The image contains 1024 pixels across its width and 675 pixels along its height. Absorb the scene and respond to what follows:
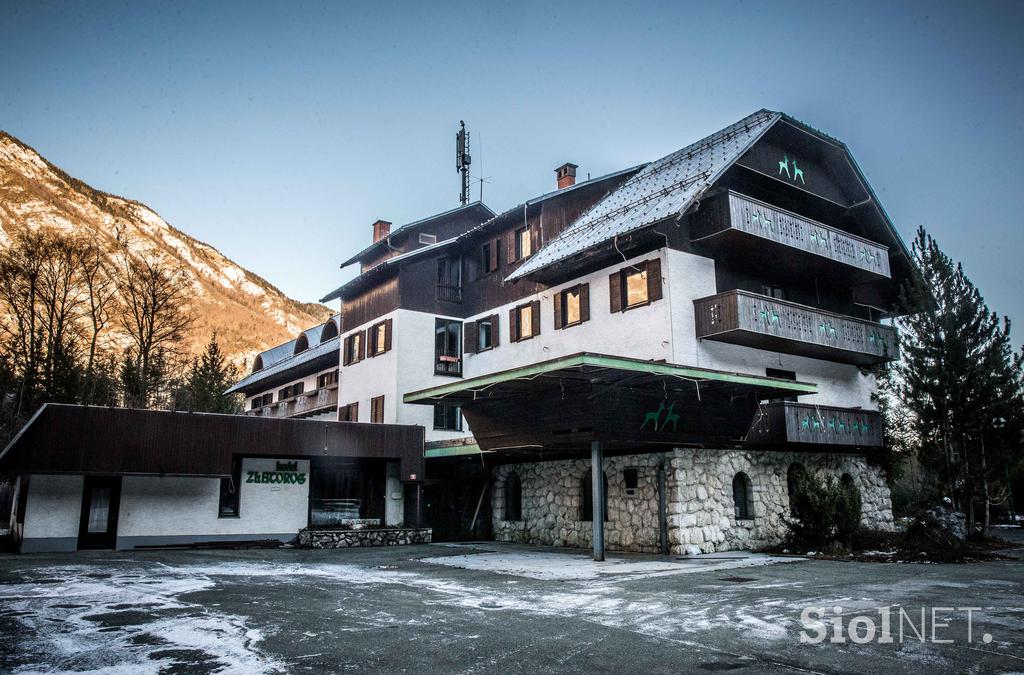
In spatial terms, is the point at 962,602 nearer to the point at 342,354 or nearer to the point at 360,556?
the point at 360,556

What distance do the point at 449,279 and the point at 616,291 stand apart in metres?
10.6

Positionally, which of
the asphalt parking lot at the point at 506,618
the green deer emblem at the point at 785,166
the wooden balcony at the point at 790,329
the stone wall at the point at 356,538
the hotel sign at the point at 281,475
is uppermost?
the green deer emblem at the point at 785,166

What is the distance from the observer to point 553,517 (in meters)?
25.3

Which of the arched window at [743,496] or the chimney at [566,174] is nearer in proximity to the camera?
the arched window at [743,496]

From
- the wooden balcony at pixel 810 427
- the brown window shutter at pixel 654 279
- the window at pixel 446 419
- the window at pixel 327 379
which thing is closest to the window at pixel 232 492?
the window at pixel 446 419

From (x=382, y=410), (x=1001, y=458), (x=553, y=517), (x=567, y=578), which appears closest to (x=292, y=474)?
(x=382, y=410)

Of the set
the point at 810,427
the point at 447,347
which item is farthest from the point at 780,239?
the point at 447,347

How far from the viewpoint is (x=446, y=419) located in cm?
3169

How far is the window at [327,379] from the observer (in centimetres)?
3798

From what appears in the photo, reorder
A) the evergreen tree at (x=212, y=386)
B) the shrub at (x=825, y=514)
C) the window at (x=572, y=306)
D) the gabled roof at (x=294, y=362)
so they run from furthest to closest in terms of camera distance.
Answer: the evergreen tree at (x=212, y=386) < the gabled roof at (x=294, y=362) < the window at (x=572, y=306) < the shrub at (x=825, y=514)

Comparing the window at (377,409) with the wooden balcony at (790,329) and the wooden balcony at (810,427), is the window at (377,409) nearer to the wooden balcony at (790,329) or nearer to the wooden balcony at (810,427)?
the wooden balcony at (790,329)

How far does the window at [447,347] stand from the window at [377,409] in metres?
2.69

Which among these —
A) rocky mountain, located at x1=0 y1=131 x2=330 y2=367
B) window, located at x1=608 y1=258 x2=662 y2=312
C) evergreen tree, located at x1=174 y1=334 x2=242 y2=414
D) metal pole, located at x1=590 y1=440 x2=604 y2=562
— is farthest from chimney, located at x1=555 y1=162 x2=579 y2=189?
rocky mountain, located at x1=0 y1=131 x2=330 y2=367

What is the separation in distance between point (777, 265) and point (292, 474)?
19028mm
